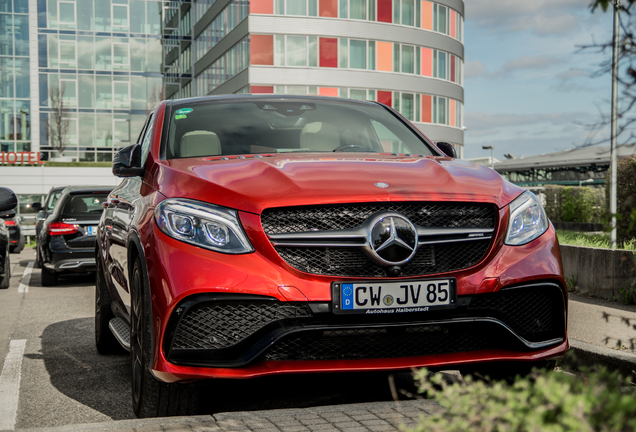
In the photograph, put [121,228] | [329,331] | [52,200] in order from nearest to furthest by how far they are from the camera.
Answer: [329,331]
[121,228]
[52,200]

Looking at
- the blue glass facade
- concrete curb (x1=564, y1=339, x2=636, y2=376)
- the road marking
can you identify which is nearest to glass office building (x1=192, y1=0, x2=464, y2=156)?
the blue glass facade

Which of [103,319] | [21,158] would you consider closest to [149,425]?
[103,319]

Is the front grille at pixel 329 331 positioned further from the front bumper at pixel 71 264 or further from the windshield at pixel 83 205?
the windshield at pixel 83 205

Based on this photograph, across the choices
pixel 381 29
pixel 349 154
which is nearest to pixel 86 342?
pixel 349 154

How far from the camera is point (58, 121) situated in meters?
53.1

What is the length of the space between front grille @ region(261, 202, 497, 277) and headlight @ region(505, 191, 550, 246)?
15cm

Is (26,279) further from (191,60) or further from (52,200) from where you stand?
(191,60)

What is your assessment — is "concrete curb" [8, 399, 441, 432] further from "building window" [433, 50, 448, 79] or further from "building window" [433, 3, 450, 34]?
"building window" [433, 3, 450, 34]

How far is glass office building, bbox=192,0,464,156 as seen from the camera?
147ft

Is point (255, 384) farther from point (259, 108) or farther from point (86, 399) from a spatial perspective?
point (259, 108)

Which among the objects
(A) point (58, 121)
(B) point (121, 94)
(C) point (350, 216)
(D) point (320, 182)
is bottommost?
(C) point (350, 216)

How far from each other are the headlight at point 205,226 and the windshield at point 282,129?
3.46ft

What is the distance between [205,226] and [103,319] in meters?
2.82

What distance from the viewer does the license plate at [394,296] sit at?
3527mm
